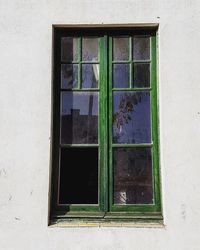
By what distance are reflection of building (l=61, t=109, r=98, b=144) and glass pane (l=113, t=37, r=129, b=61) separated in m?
0.68

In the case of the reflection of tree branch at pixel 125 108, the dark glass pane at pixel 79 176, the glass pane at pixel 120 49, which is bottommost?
the dark glass pane at pixel 79 176

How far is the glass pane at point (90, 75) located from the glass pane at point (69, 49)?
16cm

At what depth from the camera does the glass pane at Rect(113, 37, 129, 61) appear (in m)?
4.34

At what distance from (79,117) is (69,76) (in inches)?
17.7

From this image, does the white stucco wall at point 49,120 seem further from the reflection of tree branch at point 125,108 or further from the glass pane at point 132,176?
the reflection of tree branch at point 125,108

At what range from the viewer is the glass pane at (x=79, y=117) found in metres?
4.27

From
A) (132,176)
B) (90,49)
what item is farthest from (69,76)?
(132,176)

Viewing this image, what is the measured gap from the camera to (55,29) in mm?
4309

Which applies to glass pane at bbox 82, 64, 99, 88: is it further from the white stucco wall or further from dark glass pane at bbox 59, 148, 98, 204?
dark glass pane at bbox 59, 148, 98, 204

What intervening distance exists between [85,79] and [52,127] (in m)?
0.62

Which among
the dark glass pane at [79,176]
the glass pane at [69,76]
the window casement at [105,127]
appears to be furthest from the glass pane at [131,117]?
the glass pane at [69,76]

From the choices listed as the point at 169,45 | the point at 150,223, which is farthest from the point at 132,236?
the point at 169,45

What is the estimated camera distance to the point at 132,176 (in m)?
4.21

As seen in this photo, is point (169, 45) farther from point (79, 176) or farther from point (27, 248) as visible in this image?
point (27, 248)
